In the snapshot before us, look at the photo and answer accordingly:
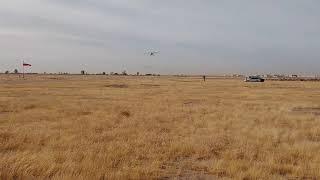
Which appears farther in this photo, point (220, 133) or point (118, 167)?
point (220, 133)

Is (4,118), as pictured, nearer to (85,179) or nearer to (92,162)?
(92,162)

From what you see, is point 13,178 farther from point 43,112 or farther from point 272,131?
point 43,112

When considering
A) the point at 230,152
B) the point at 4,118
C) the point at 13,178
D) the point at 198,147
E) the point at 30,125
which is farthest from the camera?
the point at 4,118

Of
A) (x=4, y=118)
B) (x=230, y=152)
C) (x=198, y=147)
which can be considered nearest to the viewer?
(x=230, y=152)

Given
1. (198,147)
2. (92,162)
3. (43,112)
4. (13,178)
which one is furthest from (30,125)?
(13,178)

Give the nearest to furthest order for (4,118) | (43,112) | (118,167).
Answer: (118,167) → (4,118) → (43,112)

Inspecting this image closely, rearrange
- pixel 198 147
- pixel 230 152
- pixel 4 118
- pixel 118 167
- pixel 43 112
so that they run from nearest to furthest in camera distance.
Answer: pixel 118 167 < pixel 230 152 < pixel 198 147 < pixel 4 118 < pixel 43 112

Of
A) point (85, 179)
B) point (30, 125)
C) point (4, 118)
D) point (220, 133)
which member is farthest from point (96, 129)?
point (85, 179)

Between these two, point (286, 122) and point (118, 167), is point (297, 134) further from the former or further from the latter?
point (118, 167)

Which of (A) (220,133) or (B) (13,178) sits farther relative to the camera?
(A) (220,133)

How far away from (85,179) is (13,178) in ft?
4.59

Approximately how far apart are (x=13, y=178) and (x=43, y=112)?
1840cm

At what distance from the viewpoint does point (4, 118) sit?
2484 centimetres

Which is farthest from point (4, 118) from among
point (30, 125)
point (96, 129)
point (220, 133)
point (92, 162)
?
point (92, 162)
